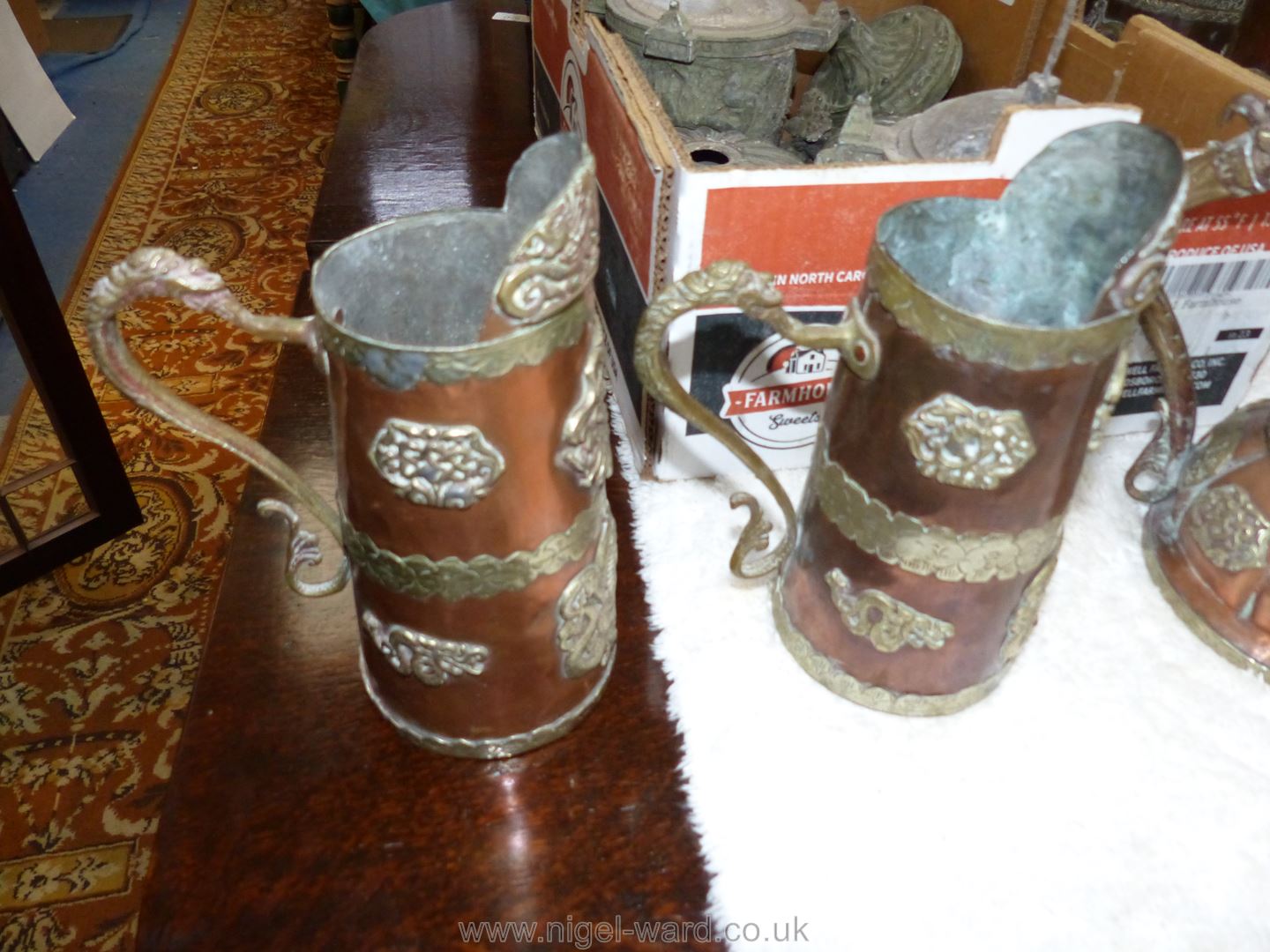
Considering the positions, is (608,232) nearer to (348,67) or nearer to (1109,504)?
(1109,504)

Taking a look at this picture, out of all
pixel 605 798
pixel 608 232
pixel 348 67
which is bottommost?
pixel 348 67

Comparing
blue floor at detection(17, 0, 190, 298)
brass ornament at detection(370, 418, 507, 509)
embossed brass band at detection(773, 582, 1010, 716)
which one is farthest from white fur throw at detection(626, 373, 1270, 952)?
blue floor at detection(17, 0, 190, 298)

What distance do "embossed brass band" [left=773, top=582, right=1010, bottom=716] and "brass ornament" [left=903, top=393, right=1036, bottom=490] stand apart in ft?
0.52

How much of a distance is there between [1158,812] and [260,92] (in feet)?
8.74

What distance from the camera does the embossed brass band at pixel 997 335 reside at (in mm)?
420

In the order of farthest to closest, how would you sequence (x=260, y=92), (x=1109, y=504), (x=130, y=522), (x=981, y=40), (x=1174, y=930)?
(x=260, y=92) < (x=130, y=522) < (x=981, y=40) < (x=1109, y=504) < (x=1174, y=930)

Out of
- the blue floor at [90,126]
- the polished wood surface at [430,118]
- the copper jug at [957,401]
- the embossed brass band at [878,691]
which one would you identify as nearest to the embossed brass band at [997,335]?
the copper jug at [957,401]

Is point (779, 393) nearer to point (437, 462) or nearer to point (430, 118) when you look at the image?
point (437, 462)

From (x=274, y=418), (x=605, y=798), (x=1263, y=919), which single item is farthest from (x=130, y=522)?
(x=1263, y=919)

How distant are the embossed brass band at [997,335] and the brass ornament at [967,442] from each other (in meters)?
0.03

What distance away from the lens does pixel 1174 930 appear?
19.7 inches

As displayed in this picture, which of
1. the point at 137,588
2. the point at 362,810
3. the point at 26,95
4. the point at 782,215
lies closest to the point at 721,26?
the point at 782,215

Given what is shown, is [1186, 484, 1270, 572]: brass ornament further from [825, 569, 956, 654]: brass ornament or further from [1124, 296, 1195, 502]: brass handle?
[825, 569, 956, 654]: brass ornament

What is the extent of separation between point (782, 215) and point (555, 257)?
233 millimetres
